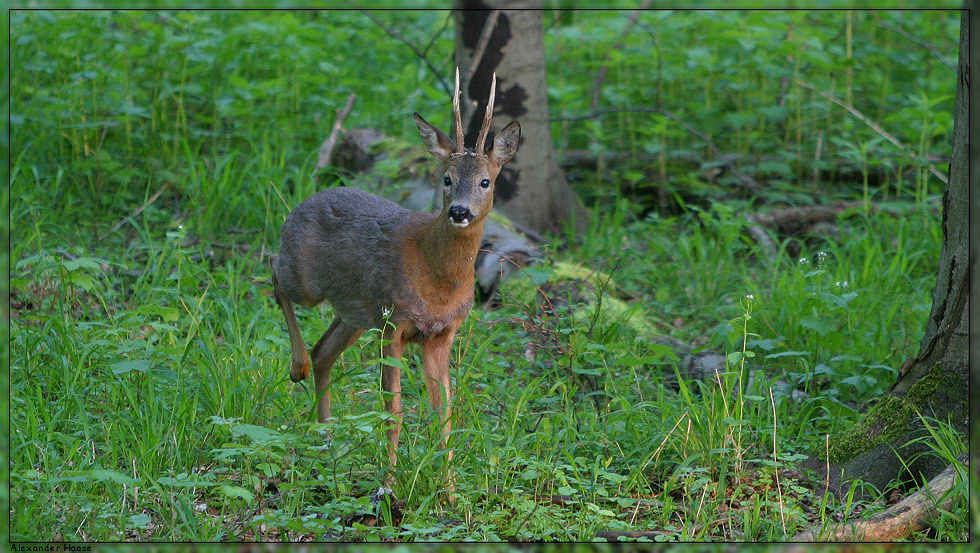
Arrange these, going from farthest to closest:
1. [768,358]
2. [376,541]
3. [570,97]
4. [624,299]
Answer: [570,97], [624,299], [768,358], [376,541]

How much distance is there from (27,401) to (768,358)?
3485mm

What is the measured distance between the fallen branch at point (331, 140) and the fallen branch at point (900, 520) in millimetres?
4622

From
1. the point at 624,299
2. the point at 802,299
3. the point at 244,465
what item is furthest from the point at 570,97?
the point at 244,465

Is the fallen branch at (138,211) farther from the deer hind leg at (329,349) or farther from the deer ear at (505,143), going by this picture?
the deer ear at (505,143)

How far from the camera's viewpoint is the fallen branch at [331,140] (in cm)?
729

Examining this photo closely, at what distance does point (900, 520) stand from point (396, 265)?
224 cm

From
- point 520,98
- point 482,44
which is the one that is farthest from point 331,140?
point 482,44

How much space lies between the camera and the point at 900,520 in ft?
11.3

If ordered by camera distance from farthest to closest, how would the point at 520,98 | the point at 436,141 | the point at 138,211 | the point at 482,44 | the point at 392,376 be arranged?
1. the point at 520,98
2. the point at 138,211
3. the point at 482,44
4. the point at 436,141
5. the point at 392,376

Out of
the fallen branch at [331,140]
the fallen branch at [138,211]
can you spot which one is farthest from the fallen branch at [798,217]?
the fallen branch at [138,211]

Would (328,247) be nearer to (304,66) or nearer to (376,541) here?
(376,541)

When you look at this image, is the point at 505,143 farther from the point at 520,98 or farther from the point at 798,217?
the point at 798,217

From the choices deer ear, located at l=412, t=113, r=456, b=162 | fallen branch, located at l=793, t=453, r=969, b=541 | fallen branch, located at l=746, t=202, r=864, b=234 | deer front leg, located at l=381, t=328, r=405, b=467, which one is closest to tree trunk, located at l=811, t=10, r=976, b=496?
fallen branch, located at l=793, t=453, r=969, b=541

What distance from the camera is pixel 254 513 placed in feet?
11.2
